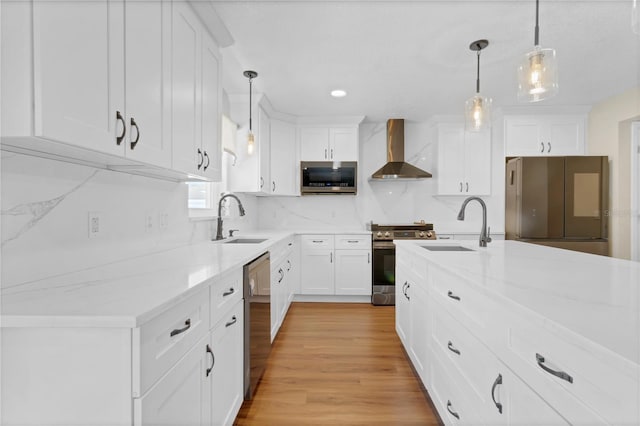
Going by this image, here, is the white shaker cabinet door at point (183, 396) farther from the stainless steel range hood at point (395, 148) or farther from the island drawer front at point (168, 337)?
the stainless steel range hood at point (395, 148)

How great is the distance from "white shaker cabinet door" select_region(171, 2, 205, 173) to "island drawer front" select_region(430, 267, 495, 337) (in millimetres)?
1515

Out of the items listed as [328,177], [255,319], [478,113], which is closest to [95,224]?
[255,319]

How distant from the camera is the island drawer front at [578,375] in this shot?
60 centimetres

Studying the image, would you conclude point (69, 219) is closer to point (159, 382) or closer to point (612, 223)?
point (159, 382)

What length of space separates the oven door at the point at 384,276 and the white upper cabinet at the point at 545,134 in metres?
2.07

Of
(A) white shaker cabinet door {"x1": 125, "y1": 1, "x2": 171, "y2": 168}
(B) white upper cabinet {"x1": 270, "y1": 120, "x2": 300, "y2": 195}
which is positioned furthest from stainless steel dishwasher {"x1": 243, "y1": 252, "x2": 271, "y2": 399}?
(B) white upper cabinet {"x1": 270, "y1": 120, "x2": 300, "y2": 195}

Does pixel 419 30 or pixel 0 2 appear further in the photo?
pixel 419 30

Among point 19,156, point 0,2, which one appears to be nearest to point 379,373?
point 19,156

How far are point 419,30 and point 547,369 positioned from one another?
2.19m

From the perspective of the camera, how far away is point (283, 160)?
414 cm

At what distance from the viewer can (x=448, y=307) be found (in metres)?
1.56

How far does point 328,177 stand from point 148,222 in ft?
8.83

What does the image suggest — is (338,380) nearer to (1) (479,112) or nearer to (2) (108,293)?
(2) (108,293)

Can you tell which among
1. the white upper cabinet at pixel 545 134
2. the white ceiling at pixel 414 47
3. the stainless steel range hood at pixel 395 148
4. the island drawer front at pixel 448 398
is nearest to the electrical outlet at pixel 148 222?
the white ceiling at pixel 414 47
